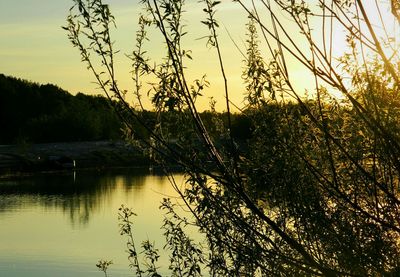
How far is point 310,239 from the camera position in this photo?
686 centimetres

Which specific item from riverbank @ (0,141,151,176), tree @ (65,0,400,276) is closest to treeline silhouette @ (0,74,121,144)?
riverbank @ (0,141,151,176)

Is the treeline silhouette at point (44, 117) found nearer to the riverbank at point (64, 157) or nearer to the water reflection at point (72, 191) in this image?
the riverbank at point (64, 157)

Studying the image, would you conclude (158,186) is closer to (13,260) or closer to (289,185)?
(13,260)

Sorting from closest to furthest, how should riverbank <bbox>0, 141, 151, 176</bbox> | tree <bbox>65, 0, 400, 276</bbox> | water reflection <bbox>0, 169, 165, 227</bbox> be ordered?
tree <bbox>65, 0, 400, 276</bbox>, water reflection <bbox>0, 169, 165, 227</bbox>, riverbank <bbox>0, 141, 151, 176</bbox>

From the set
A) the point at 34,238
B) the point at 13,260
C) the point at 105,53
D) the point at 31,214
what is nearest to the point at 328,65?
the point at 105,53

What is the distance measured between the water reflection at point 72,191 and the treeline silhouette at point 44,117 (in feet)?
76.6

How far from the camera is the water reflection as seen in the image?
A: 4022 centimetres

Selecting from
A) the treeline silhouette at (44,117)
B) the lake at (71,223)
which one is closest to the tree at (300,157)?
the lake at (71,223)

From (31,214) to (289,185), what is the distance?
32628 millimetres

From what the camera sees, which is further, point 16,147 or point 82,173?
point 16,147

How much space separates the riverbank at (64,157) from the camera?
68062 mm

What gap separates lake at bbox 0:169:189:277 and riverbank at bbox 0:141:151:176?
10943mm

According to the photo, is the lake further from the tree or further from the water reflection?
the tree

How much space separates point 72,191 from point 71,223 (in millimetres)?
13446
